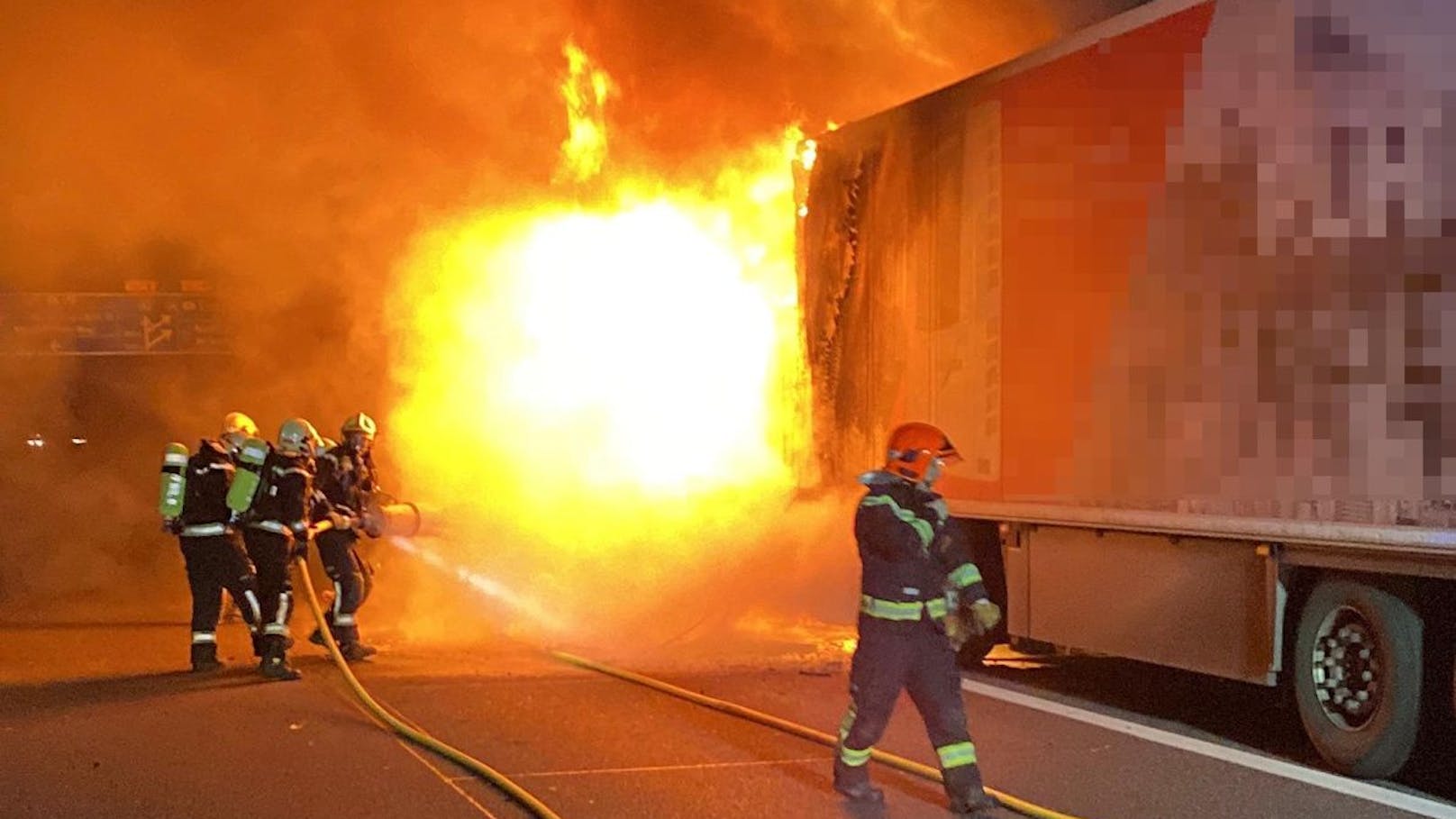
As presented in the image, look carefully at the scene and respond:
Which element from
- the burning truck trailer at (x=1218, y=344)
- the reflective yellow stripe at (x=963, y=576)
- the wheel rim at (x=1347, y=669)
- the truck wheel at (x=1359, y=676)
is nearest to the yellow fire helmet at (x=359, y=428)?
the burning truck trailer at (x=1218, y=344)

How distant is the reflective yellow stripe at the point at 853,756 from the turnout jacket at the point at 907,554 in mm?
582

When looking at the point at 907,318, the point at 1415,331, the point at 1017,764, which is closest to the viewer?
the point at 1415,331

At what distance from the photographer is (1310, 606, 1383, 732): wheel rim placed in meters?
7.76

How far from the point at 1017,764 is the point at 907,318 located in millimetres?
4616

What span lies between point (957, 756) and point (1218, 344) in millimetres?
2894

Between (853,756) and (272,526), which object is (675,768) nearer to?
(853,756)

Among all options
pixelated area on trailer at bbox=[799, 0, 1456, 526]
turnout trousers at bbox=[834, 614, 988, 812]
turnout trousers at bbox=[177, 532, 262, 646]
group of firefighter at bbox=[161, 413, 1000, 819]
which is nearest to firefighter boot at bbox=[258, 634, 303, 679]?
group of firefighter at bbox=[161, 413, 1000, 819]

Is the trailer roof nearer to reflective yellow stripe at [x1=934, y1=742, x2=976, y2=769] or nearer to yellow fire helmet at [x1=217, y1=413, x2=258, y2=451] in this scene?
reflective yellow stripe at [x1=934, y1=742, x2=976, y2=769]

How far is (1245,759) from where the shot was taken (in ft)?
27.1

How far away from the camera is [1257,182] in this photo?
7.98 meters

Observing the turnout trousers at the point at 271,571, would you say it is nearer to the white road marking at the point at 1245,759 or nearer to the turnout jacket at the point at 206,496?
the turnout jacket at the point at 206,496

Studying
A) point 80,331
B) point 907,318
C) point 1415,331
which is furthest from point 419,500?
point 1415,331

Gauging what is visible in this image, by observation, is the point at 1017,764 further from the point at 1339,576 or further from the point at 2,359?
the point at 2,359

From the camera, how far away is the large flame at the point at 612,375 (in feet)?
47.5
